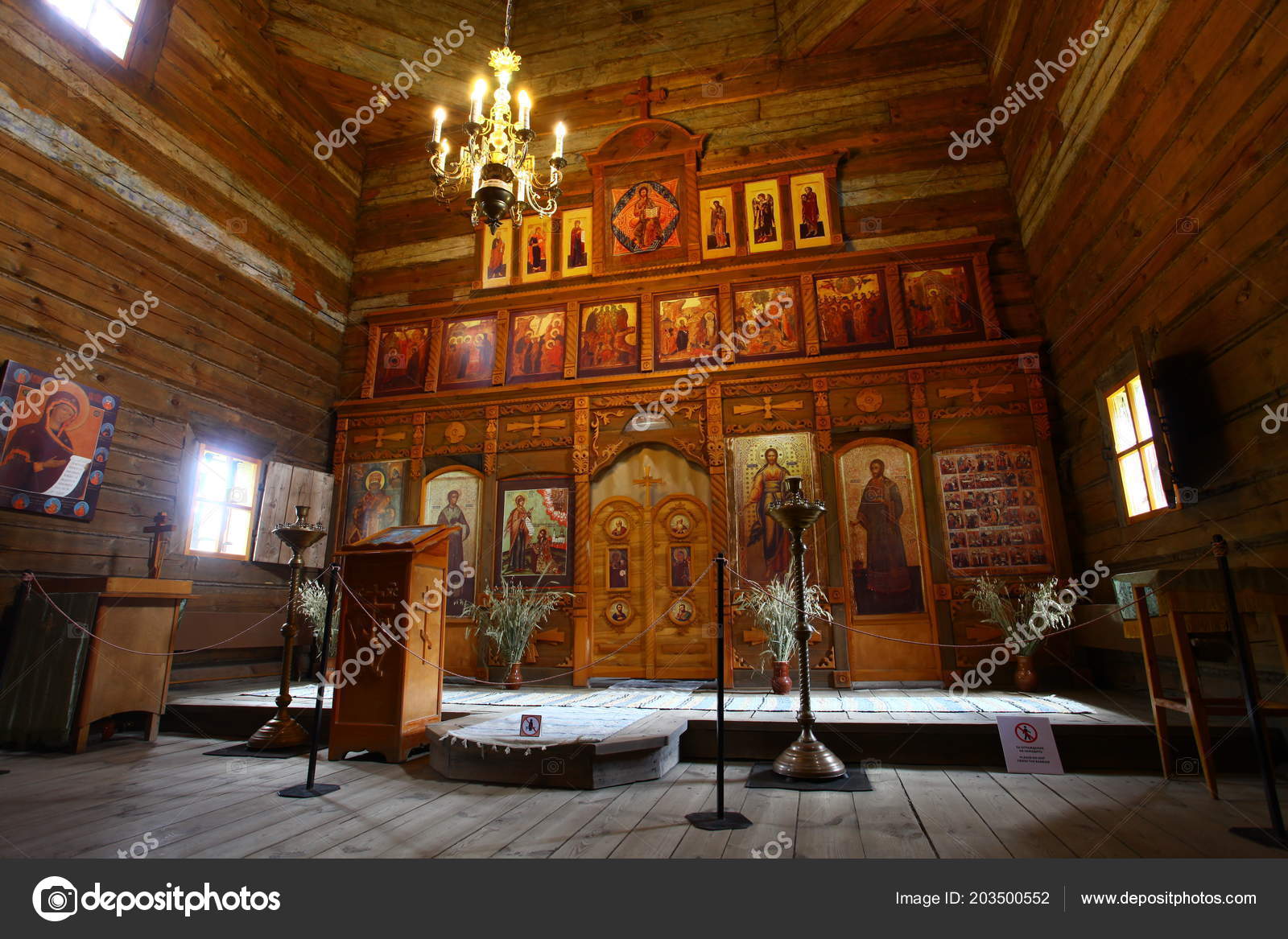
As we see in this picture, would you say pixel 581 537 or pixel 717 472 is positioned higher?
pixel 717 472

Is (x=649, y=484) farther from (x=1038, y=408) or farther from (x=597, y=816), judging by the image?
(x=597, y=816)

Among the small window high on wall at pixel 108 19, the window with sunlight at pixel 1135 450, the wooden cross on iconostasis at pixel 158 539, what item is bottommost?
the wooden cross on iconostasis at pixel 158 539

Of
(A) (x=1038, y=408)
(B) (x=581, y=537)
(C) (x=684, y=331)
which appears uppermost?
(C) (x=684, y=331)

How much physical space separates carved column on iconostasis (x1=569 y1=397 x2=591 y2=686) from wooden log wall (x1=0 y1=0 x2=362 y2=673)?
374 centimetres

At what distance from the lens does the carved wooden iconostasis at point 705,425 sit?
7324 mm

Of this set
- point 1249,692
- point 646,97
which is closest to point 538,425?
point 646,97

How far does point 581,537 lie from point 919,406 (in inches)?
172

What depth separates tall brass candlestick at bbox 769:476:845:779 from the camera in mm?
3717

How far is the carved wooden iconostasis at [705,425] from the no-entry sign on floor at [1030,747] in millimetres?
3246

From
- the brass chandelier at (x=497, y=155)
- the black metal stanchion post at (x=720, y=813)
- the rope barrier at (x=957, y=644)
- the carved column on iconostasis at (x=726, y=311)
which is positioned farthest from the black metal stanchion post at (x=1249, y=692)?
the carved column on iconostasis at (x=726, y=311)

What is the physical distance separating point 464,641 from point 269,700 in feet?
8.63

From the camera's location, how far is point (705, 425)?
323 inches

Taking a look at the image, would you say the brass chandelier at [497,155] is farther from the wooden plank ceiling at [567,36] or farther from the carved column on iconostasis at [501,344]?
the wooden plank ceiling at [567,36]

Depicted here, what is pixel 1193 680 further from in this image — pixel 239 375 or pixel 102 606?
pixel 239 375
